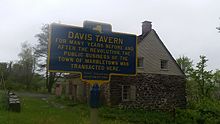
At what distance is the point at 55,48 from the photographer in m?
7.88

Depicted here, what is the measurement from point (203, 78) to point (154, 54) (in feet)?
36.5

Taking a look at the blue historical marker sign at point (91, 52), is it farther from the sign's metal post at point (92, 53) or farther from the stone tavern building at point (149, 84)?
the stone tavern building at point (149, 84)

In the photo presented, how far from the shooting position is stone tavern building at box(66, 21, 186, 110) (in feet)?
103

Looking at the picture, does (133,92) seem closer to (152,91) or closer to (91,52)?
(152,91)

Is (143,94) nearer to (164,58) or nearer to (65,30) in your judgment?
(164,58)

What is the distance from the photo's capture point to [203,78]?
139ft

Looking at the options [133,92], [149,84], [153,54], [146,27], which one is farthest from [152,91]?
[146,27]

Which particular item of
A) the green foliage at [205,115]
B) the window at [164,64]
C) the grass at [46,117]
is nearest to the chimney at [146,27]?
the window at [164,64]

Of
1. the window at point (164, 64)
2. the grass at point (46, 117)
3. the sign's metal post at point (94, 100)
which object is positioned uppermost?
the window at point (164, 64)

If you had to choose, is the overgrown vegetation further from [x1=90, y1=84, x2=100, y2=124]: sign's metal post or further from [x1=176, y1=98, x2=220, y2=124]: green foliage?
[x1=90, y1=84, x2=100, y2=124]: sign's metal post

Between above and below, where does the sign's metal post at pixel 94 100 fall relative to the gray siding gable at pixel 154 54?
below

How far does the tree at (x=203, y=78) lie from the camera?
42.2 meters

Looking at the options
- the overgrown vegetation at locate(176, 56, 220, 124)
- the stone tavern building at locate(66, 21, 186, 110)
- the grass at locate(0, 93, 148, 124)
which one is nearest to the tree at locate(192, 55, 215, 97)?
the overgrown vegetation at locate(176, 56, 220, 124)

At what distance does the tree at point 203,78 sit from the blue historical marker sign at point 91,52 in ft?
114
